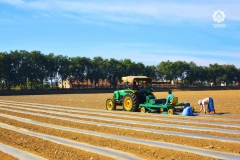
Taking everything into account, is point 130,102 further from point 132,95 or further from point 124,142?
point 124,142

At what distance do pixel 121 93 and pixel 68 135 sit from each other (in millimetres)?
8577

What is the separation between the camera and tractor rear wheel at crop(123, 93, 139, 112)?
16109 millimetres

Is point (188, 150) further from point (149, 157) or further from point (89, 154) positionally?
point (89, 154)

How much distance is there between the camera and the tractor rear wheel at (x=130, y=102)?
1611 cm

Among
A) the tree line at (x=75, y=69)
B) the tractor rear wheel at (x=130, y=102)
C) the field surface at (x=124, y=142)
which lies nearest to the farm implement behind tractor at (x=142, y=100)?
the tractor rear wheel at (x=130, y=102)

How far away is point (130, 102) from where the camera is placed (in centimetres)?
1658

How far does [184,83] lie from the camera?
109938 mm

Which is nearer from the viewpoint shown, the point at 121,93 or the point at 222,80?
the point at 121,93

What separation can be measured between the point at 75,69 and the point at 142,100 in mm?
64088

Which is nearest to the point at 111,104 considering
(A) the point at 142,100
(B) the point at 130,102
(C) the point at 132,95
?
(B) the point at 130,102

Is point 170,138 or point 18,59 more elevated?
point 18,59

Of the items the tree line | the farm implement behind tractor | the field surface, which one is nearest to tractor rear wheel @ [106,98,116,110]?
the farm implement behind tractor

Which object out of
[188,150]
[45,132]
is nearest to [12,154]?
[45,132]

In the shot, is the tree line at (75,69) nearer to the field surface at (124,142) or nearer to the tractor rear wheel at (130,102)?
the tractor rear wheel at (130,102)
